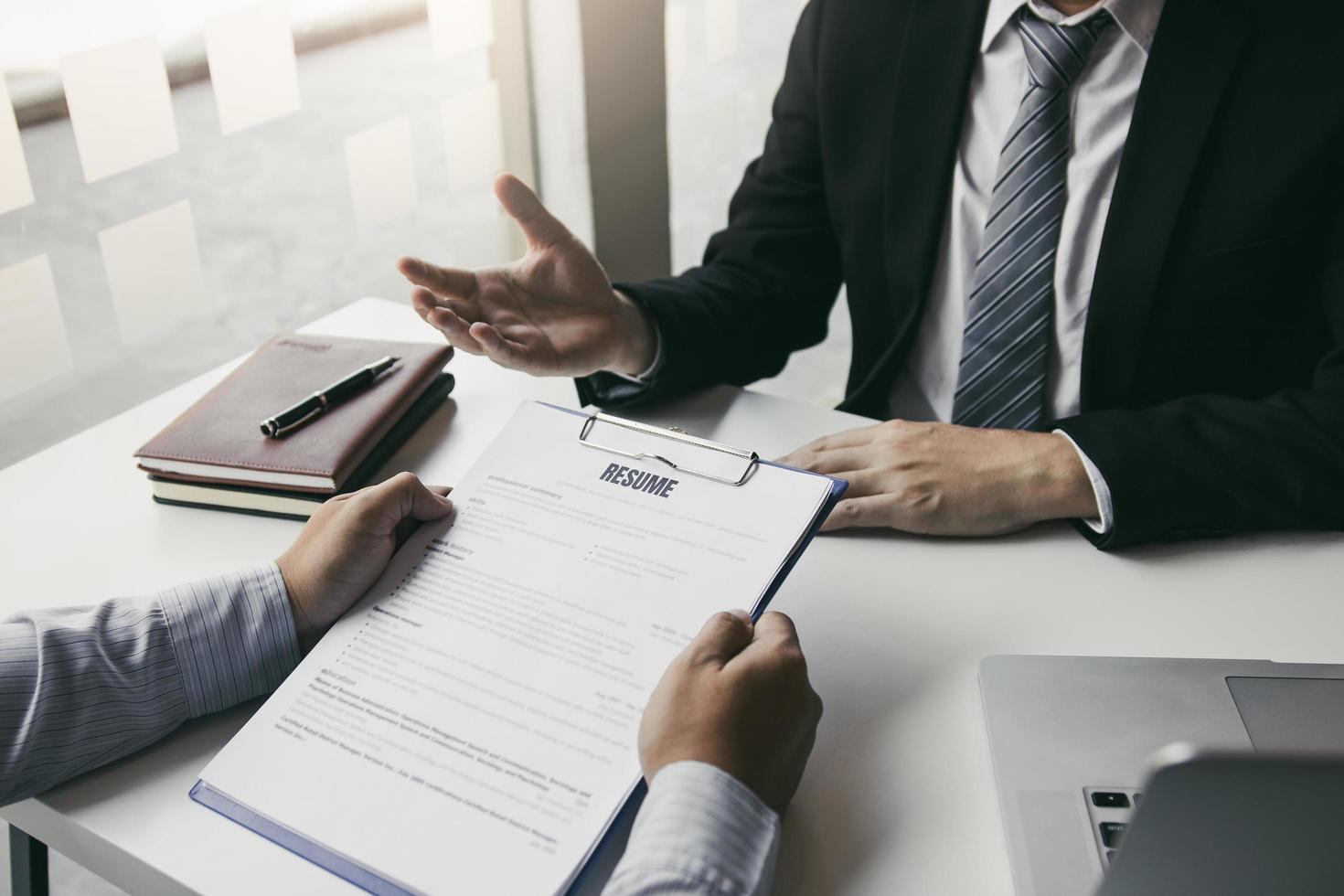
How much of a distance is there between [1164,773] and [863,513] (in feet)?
1.70

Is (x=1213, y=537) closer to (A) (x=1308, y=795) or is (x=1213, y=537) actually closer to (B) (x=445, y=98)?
(A) (x=1308, y=795)

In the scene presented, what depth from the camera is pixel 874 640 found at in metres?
0.82

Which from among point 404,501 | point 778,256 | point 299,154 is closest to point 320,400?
point 404,501

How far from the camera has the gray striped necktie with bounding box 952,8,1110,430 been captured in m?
1.12

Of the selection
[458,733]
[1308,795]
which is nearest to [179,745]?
[458,733]

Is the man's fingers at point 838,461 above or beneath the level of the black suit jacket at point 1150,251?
beneath

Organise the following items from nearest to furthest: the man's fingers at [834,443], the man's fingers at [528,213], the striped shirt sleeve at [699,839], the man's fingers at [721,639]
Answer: the striped shirt sleeve at [699,839], the man's fingers at [721,639], the man's fingers at [834,443], the man's fingers at [528,213]

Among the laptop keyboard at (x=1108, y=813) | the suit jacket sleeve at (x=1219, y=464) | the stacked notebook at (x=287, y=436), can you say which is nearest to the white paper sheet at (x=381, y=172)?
the stacked notebook at (x=287, y=436)

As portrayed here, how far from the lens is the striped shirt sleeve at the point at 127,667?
27.7 inches

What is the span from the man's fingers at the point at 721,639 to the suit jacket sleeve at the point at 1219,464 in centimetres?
38

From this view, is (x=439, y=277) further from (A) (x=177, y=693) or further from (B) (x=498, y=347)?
(A) (x=177, y=693)

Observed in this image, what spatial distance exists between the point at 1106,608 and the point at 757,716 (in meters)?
0.36

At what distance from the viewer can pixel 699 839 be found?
0.59 m

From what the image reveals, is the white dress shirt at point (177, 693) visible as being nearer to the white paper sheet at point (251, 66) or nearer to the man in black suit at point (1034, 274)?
the man in black suit at point (1034, 274)
